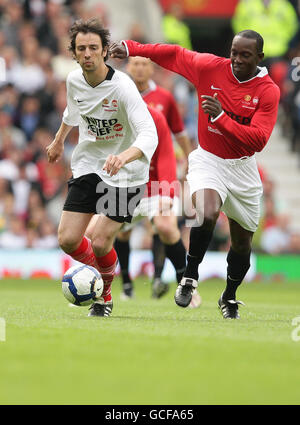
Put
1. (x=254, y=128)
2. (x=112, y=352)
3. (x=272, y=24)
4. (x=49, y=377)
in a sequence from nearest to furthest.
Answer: (x=49, y=377) < (x=112, y=352) < (x=254, y=128) < (x=272, y=24)

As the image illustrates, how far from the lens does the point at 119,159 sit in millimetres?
6488

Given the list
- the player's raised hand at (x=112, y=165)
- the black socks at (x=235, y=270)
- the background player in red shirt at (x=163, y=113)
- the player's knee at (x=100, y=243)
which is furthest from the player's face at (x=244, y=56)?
the background player in red shirt at (x=163, y=113)

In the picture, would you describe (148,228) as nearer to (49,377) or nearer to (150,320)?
(150,320)

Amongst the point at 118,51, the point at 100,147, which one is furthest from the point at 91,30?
the point at 100,147

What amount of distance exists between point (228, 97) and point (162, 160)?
292 centimetres

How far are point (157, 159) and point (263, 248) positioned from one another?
6986mm

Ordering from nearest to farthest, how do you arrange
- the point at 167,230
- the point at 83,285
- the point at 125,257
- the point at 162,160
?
the point at 83,285 < the point at 167,230 < the point at 162,160 < the point at 125,257

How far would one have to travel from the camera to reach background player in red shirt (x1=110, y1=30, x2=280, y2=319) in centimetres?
681

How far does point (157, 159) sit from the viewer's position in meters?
9.96

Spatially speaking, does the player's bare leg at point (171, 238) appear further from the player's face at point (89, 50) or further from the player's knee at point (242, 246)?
the player's face at point (89, 50)

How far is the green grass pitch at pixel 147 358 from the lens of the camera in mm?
4004

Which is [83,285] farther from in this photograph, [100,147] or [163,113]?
[163,113]

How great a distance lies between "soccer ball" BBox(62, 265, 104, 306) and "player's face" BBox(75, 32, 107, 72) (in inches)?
62.9
